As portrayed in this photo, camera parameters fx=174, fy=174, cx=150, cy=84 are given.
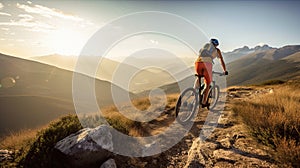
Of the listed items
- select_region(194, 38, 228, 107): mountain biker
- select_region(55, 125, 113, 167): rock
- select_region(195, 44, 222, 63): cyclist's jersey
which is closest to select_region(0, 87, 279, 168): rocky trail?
select_region(55, 125, 113, 167): rock

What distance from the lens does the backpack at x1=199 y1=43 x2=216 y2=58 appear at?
6.13m

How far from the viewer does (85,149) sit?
12.0ft

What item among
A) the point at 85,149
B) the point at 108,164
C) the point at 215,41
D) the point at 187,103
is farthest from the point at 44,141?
the point at 215,41

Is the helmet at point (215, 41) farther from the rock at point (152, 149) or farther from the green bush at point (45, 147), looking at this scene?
the green bush at point (45, 147)

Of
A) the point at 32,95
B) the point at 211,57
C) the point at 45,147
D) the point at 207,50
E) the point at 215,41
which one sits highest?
the point at 215,41

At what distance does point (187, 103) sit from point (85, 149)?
4041 mm

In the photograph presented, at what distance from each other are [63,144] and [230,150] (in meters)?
3.91

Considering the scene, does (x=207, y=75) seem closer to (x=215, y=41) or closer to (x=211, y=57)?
(x=211, y=57)

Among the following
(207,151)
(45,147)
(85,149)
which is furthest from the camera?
(207,151)

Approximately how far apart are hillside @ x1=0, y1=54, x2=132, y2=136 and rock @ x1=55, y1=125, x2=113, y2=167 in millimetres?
4137

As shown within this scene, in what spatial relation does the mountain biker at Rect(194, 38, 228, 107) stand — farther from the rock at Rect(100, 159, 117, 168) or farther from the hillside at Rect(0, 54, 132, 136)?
the hillside at Rect(0, 54, 132, 136)

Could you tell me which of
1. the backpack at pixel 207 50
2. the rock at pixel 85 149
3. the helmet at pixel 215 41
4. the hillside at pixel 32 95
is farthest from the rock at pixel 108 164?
the helmet at pixel 215 41

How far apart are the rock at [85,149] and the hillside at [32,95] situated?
414 centimetres

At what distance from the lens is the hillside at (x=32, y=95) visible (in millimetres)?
39844
